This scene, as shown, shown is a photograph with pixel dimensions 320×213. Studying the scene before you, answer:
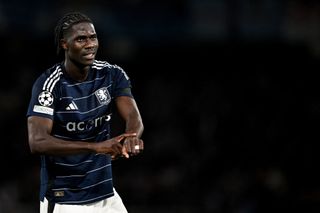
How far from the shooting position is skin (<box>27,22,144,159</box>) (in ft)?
17.6

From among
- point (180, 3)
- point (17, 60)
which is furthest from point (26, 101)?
point (180, 3)

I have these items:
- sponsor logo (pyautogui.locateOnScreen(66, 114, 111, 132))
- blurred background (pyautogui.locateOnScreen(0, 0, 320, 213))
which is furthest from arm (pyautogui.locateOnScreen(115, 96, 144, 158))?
blurred background (pyautogui.locateOnScreen(0, 0, 320, 213))

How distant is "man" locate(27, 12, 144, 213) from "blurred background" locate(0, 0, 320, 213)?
6238mm

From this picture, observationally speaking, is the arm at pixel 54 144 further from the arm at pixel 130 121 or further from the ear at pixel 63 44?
the ear at pixel 63 44

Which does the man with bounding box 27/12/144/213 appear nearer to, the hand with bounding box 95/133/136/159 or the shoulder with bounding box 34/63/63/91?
the shoulder with bounding box 34/63/63/91

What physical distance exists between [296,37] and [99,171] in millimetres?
10459

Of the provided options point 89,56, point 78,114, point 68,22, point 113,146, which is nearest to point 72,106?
point 78,114

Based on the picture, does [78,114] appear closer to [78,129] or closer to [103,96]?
[78,129]

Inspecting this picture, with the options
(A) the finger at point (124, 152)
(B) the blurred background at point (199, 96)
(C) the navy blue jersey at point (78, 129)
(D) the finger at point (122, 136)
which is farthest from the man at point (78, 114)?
(B) the blurred background at point (199, 96)

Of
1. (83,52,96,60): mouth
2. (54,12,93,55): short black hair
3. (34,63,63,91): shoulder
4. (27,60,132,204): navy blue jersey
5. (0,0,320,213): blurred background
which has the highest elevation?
(54,12,93,55): short black hair

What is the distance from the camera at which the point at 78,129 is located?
5957 mm

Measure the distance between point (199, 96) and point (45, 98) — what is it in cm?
1054

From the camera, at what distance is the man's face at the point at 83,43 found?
5852 millimetres

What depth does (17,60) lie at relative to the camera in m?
16.5
